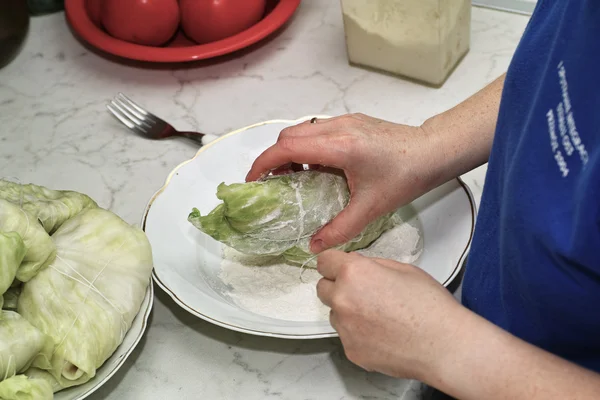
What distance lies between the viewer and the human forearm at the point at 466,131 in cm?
76

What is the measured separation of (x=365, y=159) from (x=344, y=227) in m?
0.08

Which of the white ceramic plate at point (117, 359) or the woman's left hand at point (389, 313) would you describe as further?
the white ceramic plate at point (117, 359)

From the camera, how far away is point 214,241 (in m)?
0.87

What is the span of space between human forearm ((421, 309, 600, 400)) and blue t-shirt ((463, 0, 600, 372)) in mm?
36

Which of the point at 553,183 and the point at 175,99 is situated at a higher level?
the point at 553,183

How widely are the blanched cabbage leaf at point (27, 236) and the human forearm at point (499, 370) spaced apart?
0.39m

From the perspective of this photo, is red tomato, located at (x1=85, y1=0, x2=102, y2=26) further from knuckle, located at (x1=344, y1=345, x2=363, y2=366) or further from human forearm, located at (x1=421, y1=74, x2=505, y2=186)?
knuckle, located at (x1=344, y1=345, x2=363, y2=366)

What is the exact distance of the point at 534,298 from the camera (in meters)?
0.54

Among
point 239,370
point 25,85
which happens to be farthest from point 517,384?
point 25,85

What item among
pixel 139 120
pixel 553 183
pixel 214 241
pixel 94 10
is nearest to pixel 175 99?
pixel 139 120

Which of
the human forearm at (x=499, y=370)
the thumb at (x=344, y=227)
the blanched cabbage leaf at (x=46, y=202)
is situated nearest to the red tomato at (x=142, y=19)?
the blanched cabbage leaf at (x=46, y=202)

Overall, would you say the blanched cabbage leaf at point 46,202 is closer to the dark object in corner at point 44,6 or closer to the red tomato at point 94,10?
the red tomato at point 94,10

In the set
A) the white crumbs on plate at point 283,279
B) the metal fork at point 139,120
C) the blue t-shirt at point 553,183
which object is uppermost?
the blue t-shirt at point 553,183

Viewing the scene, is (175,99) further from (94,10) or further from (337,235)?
(337,235)
